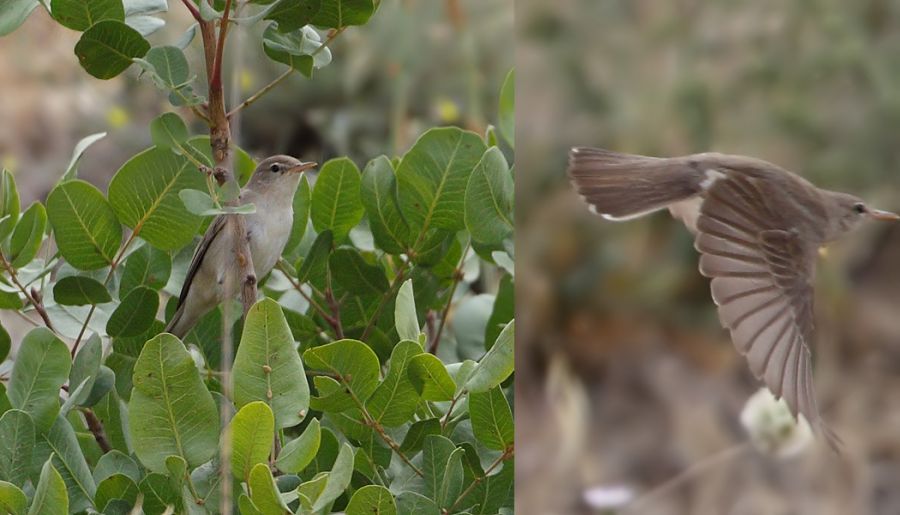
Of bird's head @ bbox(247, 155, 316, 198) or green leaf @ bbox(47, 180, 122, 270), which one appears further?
bird's head @ bbox(247, 155, 316, 198)

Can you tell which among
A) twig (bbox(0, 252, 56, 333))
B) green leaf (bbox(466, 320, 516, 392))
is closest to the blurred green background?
green leaf (bbox(466, 320, 516, 392))

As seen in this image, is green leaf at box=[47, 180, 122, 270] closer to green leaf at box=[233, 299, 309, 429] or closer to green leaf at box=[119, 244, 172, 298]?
green leaf at box=[119, 244, 172, 298]

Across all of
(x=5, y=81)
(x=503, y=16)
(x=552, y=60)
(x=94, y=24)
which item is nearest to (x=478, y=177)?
(x=552, y=60)

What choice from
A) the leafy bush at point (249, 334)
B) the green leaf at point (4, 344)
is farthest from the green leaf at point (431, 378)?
the green leaf at point (4, 344)

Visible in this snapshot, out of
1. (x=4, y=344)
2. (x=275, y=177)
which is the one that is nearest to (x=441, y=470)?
(x=4, y=344)

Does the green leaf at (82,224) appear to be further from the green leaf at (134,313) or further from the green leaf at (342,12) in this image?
the green leaf at (342,12)
